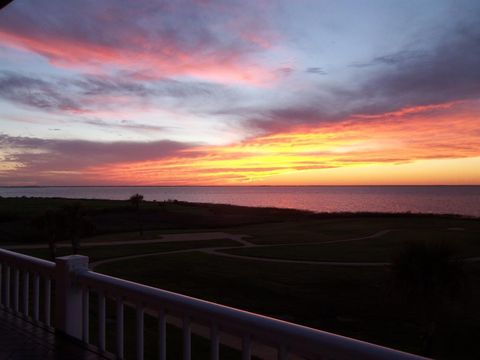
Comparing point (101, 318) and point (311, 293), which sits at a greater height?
point (101, 318)

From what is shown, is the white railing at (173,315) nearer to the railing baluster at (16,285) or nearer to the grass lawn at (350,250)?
the railing baluster at (16,285)

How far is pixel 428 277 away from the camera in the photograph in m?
10.8

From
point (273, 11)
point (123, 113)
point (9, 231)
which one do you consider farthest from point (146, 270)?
point (9, 231)

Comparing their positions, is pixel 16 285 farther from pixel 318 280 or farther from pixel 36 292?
pixel 318 280

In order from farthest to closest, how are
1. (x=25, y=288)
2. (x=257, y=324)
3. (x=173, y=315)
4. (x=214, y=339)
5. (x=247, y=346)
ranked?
1. (x=25, y=288)
2. (x=173, y=315)
3. (x=214, y=339)
4. (x=247, y=346)
5. (x=257, y=324)

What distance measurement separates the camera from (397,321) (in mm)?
12844

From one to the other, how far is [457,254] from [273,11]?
781cm

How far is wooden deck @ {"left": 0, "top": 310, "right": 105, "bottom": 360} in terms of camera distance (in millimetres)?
4785

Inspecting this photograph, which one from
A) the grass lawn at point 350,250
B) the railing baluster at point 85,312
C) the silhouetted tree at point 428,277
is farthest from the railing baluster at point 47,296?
the grass lawn at point 350,250

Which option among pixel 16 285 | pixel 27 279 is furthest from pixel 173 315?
pixel 16 285

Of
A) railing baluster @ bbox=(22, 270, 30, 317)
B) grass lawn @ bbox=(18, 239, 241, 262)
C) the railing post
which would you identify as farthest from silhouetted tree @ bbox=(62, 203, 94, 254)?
the railing post

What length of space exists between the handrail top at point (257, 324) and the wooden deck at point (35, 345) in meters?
1.01

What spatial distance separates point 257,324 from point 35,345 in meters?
3.45

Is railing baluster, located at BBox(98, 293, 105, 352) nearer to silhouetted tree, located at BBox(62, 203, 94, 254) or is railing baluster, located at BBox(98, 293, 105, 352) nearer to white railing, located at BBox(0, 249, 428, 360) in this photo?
white railing, located at BBox(0, 249, 428, 360)
